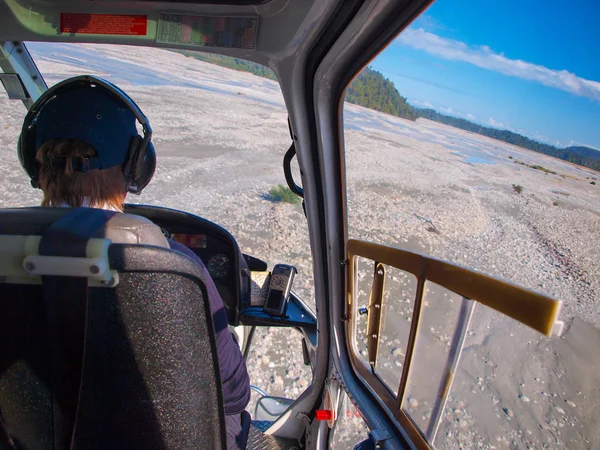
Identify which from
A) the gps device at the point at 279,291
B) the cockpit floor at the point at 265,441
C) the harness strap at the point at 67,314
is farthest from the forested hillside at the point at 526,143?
the cockpit floor at the point at 265,441

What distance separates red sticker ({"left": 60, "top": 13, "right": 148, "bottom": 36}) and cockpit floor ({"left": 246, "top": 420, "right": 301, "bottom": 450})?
80.1 inches

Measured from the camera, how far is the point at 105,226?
31.3 inches

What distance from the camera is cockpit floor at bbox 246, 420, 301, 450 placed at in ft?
7.09

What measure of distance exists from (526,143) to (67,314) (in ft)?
4.98

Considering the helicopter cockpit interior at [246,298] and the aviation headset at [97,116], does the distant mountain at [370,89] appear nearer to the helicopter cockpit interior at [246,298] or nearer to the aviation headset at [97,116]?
the helicopter cockpit interior at [246,298]

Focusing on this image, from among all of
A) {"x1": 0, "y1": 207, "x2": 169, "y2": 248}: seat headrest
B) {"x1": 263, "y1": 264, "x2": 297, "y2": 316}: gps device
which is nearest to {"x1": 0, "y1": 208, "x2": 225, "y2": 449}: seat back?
{"x1": 0, "y1": 207, "x2": 169, "y2": 248}: seat headrest

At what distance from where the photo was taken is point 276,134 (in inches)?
499

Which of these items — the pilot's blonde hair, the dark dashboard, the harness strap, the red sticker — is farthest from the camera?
the dark dashboard

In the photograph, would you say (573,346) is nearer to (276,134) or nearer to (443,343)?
(443,343)

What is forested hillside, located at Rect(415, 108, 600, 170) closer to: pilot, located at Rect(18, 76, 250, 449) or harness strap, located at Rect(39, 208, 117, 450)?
pilot, located at Rect(18, 76, 250, 449)

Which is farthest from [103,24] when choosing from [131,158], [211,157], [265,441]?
[211,157]

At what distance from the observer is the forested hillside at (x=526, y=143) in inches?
44.4

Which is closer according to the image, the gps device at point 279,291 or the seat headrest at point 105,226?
the seat headrest at point 105,226

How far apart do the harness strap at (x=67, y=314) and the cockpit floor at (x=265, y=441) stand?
1.50 m
